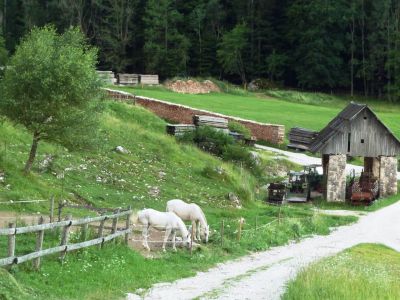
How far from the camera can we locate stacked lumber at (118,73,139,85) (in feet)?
317

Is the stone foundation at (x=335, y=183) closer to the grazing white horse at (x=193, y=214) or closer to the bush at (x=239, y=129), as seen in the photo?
the bush at (x=239, y=129)

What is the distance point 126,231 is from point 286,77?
97317mm

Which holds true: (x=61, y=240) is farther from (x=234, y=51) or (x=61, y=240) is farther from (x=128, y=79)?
(x=234, y=51)

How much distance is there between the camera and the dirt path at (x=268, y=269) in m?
21.5

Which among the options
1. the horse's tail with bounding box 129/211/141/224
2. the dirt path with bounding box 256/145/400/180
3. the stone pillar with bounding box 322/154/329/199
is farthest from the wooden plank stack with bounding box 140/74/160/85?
the horse's tail with bounding box 129/211/141/224

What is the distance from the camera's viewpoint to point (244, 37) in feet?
390

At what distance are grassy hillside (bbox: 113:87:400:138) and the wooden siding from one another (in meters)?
14.9

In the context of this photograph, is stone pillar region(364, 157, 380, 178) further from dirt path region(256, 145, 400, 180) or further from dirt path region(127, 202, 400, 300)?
dirt path region(127, 202, 400, 300)

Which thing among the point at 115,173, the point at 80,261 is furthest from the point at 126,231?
the point at 115,173

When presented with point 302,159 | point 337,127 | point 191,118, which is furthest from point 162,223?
point 191,118

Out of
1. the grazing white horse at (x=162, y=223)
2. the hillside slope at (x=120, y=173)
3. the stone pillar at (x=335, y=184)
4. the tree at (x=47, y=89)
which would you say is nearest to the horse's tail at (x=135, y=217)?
the grazing white horse at (x=162, y=223)

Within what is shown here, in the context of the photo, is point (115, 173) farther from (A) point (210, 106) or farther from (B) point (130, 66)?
(B) point (130, 66)

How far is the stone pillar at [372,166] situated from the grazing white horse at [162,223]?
3207cm

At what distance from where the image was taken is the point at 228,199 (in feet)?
142
